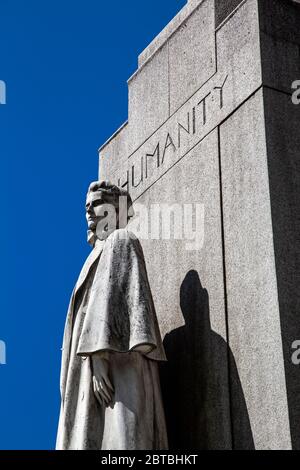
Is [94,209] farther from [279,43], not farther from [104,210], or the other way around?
[279,43]

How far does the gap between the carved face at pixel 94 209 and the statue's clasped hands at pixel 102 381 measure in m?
1.88

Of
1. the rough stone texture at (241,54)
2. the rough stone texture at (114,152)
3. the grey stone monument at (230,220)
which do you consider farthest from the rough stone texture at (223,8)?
the rough stone texture at (114,152)

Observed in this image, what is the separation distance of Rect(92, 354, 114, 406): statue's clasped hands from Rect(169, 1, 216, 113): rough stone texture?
4.03m

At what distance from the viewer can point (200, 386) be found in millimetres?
10297

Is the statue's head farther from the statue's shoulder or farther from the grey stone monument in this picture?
the grey stone monument

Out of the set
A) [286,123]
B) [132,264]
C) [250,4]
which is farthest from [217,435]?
[250,4]

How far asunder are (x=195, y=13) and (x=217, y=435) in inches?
224

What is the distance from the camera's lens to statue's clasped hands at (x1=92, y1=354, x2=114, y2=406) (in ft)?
31.5

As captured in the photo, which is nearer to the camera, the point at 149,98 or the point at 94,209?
the point at 94,209

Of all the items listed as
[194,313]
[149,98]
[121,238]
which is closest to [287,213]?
[194,313]

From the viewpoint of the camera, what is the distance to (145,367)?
9.90 meters

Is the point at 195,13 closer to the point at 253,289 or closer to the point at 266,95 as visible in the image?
the point at 266,95

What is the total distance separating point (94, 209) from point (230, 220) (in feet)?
5.18

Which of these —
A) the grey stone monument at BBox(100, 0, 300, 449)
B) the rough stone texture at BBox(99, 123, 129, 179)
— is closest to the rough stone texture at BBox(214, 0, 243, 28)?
the grey stone monument at BBox(100, 0, 300, 449)
